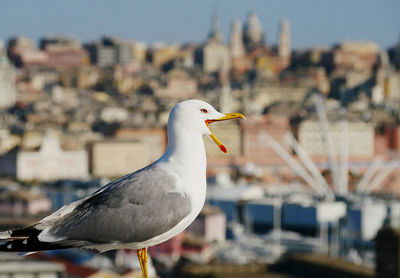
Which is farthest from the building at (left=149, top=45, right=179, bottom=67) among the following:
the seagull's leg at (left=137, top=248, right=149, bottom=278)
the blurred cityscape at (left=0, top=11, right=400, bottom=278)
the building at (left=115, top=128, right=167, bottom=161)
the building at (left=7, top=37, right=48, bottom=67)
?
the seagull's leg at (left=137, top=248, right=149, bottom=278)

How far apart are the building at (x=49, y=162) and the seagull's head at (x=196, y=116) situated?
153ft

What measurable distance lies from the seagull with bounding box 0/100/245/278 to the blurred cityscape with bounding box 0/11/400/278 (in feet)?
5.86

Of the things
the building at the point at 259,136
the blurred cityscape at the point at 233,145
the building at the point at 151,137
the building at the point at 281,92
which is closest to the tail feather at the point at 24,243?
the blurred cityscape at the point at 233,145

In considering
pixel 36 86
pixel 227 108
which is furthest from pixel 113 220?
pixel 36 86

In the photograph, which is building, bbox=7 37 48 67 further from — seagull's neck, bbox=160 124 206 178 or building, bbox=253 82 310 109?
seagull's neck, bbox=160 124 206 178

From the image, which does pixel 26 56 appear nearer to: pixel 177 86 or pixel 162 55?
pixel 162 55

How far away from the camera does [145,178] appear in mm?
2680

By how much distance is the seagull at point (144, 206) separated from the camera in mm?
2607

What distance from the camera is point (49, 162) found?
1967 inches

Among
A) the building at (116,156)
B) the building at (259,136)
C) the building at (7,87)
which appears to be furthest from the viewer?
the building at (7,87)

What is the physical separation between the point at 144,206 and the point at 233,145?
53.9 m

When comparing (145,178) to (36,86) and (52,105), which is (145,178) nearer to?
(52,105)

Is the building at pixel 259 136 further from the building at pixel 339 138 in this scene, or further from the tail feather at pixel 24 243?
the tail feather at pixel 24 243

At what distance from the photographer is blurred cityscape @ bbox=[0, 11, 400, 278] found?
2783 centimetres
